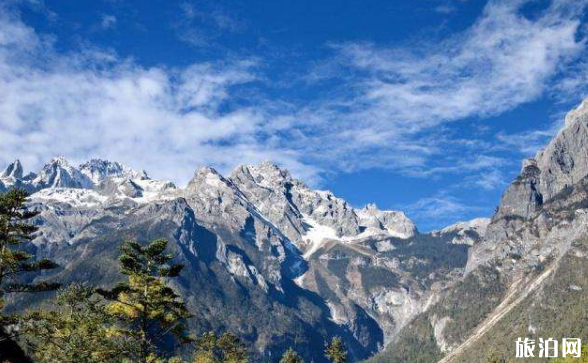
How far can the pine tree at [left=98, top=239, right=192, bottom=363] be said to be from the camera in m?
44.5

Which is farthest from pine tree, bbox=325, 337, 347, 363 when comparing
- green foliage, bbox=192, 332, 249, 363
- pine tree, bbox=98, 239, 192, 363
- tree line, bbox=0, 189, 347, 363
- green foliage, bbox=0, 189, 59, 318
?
green foliage, bbox=0, 189, 59, 318

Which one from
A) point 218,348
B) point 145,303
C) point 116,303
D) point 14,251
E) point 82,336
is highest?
point 218,348

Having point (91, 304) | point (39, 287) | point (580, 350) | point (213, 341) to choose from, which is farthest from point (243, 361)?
point (39, 287)

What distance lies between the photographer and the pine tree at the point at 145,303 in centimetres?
4447

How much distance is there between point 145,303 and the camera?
4469 cm

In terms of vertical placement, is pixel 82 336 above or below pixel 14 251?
below

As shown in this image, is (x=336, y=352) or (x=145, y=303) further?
(x=336, y=352)

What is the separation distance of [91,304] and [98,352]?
5296mm

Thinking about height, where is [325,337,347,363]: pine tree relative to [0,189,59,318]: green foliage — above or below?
above

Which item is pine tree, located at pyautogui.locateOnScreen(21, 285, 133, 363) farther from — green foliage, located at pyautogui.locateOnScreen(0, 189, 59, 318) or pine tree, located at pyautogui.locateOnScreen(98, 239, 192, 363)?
green foliage, located at pyautogui.locateOnScreen(0, 189, 59, 318)

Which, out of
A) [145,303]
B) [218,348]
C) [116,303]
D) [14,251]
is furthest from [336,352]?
[14,251]

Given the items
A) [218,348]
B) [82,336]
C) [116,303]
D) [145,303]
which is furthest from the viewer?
[218,348]

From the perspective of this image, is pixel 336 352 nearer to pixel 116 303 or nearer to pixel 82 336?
pixel 82 336

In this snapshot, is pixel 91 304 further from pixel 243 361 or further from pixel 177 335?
pixel 243 361
